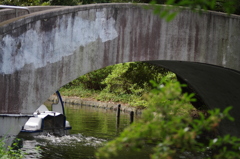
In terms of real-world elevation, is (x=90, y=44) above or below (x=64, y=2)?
below

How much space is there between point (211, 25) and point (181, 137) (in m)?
7.32

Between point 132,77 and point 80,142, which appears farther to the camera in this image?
point 132,77

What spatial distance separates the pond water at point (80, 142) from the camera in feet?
44.6

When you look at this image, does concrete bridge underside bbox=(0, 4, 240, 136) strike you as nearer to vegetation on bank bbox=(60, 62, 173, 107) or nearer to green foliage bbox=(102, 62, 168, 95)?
green foliage bbox=(102, 62, 168, 95)

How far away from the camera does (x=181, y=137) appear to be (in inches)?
136

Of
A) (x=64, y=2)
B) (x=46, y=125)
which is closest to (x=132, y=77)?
(x=64, y=2)

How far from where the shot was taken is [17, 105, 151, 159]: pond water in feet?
44.6

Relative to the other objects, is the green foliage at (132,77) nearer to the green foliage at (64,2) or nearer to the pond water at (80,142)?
the pond water at (80,142)

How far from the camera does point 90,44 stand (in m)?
9.09

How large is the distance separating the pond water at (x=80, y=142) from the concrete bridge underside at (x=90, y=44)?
209cm

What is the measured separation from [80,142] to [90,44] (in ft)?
25.0

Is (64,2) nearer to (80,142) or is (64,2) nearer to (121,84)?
(80,142)

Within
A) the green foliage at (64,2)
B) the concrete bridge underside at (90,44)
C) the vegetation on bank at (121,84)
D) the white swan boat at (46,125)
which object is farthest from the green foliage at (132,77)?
the concrete bridge underside at (90,44)

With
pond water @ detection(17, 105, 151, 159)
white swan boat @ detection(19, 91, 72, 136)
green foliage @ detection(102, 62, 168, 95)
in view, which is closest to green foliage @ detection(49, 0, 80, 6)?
green foliage @ detection(102, 62, 168, 95)
